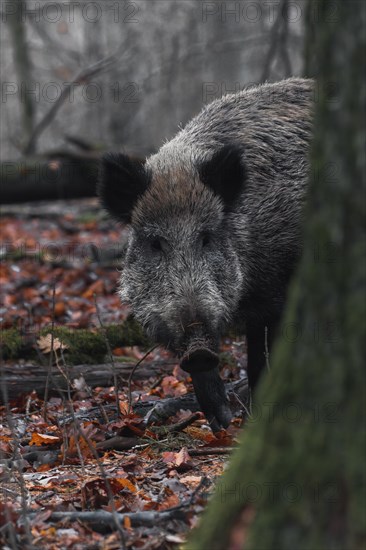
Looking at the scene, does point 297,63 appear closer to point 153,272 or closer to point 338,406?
point 153,272

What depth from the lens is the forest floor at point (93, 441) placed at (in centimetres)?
351

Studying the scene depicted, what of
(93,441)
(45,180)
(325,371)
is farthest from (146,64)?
(325,371)

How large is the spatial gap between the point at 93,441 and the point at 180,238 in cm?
176

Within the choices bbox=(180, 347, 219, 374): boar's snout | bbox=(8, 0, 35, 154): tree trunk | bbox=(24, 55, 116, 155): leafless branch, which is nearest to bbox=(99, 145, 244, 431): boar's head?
bbox=(180, 347, 219, 374): boar's snout

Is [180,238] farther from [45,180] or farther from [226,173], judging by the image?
[45,180]

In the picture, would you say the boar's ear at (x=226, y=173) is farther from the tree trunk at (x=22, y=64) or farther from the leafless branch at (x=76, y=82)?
the tree trunk at (x=22, y=64)

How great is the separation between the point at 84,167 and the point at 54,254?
2142mm

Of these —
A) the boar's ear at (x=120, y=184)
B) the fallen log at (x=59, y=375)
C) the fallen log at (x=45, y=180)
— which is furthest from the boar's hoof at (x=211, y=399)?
the fallen log at (x=45, y=180)

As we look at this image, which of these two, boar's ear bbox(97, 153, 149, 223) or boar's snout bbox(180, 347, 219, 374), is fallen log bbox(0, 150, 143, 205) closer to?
boar's ear bbox(97, 153, 149, 223)

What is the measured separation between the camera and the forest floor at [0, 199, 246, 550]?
3.51 meters

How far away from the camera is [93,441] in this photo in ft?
16.8

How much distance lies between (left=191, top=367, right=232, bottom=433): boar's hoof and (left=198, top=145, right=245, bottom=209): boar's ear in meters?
1.49

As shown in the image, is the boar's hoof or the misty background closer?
the boar's hoof

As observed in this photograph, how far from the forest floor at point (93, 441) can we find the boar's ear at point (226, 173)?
139 cm
